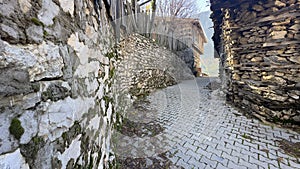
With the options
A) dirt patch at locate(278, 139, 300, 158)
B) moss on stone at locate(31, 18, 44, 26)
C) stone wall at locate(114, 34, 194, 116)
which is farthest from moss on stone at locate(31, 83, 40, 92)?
dirt patch at locate(278, 139, 300, 158)

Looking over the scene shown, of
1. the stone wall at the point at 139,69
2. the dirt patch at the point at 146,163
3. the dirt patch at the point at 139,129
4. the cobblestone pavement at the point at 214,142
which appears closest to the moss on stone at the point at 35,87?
the dirt patch at the point at 146,163

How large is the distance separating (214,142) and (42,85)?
2555 mm

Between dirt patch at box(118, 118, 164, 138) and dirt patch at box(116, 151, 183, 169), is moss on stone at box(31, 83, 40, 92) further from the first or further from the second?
dirt patch at box(118, 118, 164, 138)

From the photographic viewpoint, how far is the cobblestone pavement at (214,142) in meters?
1.92

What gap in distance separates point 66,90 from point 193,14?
44.3ft

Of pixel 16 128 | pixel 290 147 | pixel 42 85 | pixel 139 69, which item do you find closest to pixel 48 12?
pixel 42 85

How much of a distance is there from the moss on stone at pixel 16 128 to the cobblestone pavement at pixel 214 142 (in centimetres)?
177

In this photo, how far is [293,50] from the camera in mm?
2697

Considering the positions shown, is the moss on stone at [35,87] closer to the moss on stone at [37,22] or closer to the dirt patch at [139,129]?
the moss on stone at [37,22]

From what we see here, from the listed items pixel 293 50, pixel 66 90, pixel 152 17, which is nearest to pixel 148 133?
pixel 66 90

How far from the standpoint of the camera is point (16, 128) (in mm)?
475

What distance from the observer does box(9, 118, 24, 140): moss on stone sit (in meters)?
0.46

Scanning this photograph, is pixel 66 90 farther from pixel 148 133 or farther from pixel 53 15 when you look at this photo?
pixel 148 133

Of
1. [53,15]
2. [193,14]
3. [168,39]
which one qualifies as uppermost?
[193,14]
